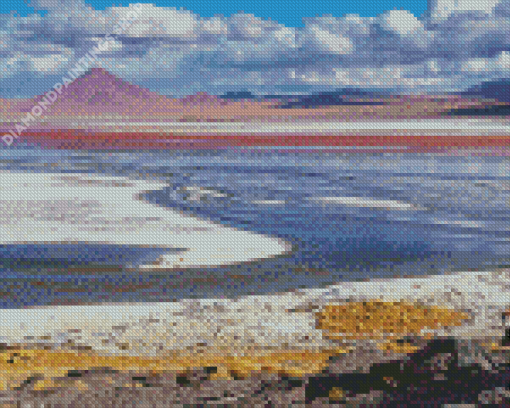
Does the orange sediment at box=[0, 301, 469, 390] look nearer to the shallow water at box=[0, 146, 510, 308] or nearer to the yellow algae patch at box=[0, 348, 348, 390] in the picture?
the yellow algae patch at box=[0, 348, 348, 390]

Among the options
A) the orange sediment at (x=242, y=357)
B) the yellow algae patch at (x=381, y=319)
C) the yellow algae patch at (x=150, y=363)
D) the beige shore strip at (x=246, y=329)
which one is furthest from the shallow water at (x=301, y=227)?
the yellow algae patch at (x=150, y=363)

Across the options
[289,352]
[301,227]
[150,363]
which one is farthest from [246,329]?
[301,227]

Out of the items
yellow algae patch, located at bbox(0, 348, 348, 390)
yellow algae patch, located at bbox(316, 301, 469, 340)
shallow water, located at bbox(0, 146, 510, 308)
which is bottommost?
yellow algae patch, located at bbox(0, 348, 348, 390)

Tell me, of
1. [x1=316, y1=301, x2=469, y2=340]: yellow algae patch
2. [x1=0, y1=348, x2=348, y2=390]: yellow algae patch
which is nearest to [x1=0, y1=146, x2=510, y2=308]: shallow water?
[x1=316, y1=301, x2=469, y2=340]: yellow algae patch

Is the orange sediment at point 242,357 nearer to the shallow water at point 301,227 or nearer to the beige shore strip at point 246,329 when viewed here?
the beige shore strip at point 246,329

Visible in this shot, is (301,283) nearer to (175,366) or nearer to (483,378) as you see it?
(175,366)
